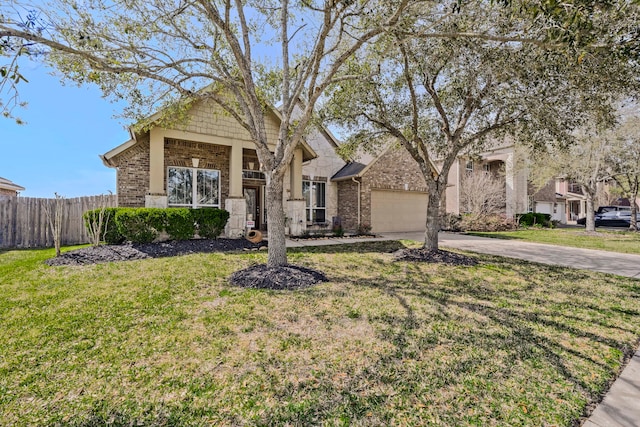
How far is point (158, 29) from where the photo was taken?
6730mm

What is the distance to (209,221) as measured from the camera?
10.4m

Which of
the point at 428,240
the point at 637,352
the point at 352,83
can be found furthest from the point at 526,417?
the point at 352,83

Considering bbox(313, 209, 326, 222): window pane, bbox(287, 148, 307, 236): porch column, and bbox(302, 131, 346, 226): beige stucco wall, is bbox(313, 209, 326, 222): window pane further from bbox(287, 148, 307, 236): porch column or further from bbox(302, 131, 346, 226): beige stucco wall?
bbox(287, 148, 307, 236): porch column

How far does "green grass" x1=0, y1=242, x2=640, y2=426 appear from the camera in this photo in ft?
7.88

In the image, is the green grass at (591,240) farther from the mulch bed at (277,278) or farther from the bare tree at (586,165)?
the mulch bed at (277,278)

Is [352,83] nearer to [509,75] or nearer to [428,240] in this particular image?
[509,75]

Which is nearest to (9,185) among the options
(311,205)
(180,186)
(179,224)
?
(180,186)

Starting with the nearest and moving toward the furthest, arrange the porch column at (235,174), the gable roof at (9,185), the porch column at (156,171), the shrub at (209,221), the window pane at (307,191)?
1. the porch column at (156,171)
2. the shrub at (209,221)
3. the porch column at (235,174)
4. the window pane at (307,191)
5. the gable roof at (9,185)

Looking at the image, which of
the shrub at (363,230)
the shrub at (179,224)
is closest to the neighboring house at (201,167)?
the shrub at (179,224)

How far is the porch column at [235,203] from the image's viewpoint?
37.4 ft

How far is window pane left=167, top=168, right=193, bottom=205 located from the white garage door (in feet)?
30.2

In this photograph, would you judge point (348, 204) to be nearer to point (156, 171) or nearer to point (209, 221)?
point (209, 221)

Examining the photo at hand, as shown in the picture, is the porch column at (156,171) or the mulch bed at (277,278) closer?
the mulch bed at (277,278)

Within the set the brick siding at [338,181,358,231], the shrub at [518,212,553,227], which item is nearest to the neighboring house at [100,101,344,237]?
the brick siding at [338,181,358,231]
